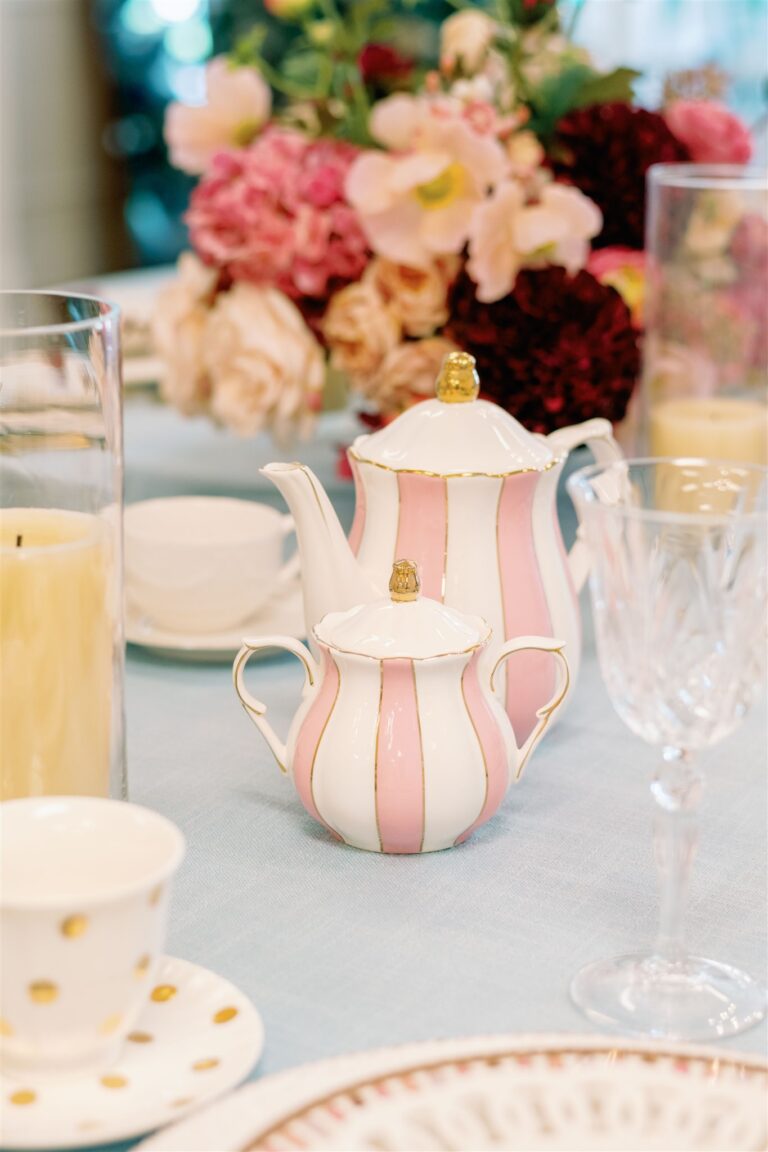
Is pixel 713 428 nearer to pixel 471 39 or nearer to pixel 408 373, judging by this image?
pixel 408 373

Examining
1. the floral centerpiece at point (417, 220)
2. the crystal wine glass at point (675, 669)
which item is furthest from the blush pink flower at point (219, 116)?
the crystal wine glass at point (675, 669)

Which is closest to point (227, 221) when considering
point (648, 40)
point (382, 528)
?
point (382, 528)

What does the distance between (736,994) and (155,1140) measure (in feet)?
0.83

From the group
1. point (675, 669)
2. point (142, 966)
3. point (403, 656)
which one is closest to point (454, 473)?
point (403, 656)

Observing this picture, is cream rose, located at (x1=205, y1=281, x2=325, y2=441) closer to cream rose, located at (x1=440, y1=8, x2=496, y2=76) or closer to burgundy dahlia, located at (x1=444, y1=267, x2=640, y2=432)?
burgundy dahlia, located at (x1=444, y1=267, x2=640, y2=432)

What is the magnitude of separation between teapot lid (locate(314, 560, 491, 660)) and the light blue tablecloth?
10 cm

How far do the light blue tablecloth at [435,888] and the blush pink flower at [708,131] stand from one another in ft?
1.99

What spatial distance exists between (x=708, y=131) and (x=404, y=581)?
0.75 meters

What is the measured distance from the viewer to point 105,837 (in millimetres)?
579

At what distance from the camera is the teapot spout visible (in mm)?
823

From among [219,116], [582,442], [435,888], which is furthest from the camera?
[219,116]

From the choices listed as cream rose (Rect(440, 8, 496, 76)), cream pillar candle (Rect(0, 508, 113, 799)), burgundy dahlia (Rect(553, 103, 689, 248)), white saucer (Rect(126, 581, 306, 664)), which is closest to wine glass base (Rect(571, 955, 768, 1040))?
cream pillar candle (Rect(0, 508, 113, 799))

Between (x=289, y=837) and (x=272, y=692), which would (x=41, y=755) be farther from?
(x=272, y=692)

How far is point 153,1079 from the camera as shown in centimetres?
54
